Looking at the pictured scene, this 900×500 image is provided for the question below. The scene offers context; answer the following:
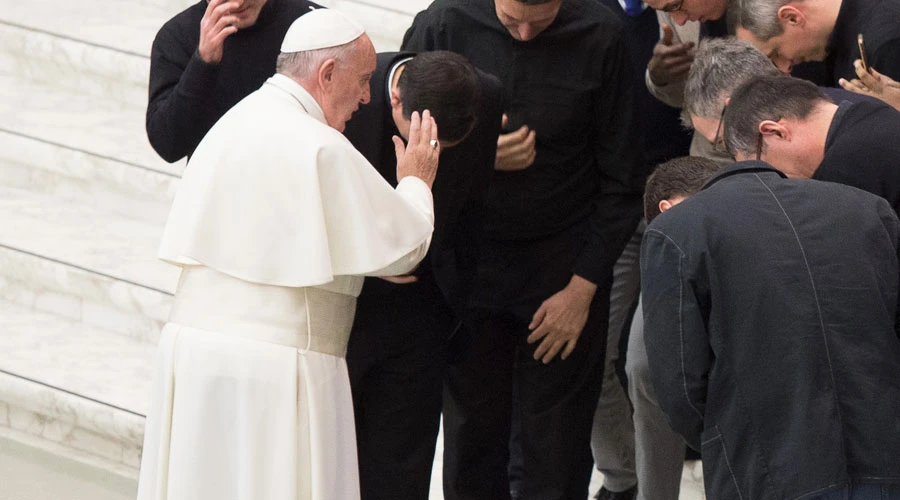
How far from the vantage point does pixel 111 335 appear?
19.2ft

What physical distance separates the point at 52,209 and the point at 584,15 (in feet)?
9.78

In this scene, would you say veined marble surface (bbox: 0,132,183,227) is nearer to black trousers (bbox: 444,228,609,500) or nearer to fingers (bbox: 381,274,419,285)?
black trousers (bbox: 444,228,609,500)

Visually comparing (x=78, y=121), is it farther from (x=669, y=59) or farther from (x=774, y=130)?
(x=774, y=130)

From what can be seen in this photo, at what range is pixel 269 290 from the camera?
11.6 ft

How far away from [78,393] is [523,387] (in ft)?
5.99

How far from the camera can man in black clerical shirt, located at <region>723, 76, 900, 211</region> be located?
11.0ft

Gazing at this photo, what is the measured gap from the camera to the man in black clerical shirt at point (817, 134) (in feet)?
11.0

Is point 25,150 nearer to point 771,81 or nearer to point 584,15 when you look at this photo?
point 584,15

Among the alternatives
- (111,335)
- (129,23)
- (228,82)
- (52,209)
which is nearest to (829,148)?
(228,82)

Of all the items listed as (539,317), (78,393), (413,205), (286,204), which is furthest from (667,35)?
(78,393)

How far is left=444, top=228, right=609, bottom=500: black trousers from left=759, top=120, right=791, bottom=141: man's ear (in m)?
1.13

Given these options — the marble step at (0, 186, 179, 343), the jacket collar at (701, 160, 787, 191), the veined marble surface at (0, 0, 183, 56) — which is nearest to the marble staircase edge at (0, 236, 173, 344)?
the marble step at (0, 186, 179, 343)

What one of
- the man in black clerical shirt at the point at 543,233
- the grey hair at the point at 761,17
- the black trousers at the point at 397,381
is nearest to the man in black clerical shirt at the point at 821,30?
the grey hair at the point at 761,17

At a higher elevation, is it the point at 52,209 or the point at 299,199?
the point at 299,199
